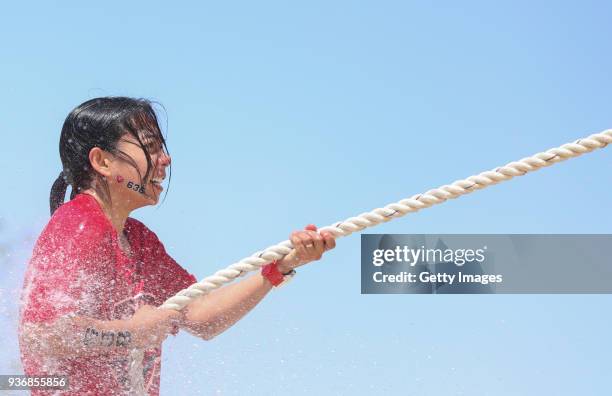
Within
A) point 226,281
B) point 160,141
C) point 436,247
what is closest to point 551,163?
point 226,281

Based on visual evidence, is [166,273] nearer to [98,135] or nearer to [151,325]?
[151,325]

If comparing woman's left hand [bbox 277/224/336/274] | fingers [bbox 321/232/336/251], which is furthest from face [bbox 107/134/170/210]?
fingers [bbox 321/232/336/251]

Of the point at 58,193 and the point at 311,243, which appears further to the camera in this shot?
the point at 58,193

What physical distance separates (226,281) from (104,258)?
0.46 m

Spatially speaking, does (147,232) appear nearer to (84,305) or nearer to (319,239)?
(84,305)

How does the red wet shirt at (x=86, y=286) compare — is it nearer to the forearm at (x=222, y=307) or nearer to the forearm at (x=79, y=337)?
the forearm at (x=79, y=337)

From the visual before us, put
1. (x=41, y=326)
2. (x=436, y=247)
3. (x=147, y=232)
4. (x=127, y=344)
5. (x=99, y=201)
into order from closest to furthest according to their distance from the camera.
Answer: (x=41, y=326) → (x=127, y=344) → (x=99, y=201) → (x=147, y=232) → (x=436, y=247)

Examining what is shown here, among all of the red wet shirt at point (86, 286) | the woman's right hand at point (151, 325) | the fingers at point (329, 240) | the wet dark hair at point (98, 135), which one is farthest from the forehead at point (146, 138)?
the fingers at point (329, 240)

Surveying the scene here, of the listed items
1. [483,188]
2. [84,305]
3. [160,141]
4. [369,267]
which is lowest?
[84,305]

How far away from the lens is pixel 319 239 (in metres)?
2.96

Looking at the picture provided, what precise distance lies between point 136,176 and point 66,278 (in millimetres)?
541

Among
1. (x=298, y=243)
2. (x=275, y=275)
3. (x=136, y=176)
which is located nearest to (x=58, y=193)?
(x=136, y=176)

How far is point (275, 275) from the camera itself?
320cm

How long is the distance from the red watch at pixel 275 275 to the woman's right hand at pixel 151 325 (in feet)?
1.22
